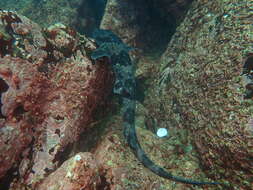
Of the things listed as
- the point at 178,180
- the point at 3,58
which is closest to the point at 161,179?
the point at 178,180

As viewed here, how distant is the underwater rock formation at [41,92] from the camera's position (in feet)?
9.42

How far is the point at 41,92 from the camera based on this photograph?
10.6ft

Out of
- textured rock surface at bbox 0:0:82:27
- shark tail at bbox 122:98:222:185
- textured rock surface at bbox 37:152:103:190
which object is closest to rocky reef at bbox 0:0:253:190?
textured rock surface at bbox 37:152:103:190

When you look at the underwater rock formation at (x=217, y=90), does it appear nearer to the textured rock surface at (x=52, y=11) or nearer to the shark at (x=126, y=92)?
the shark at (x=126, y=92)

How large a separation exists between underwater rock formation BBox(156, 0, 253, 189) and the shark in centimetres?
55

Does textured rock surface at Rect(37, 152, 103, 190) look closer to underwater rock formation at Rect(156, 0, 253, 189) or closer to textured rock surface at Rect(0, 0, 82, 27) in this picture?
underwater rock formation at Rect(156, 0, 253, 189)

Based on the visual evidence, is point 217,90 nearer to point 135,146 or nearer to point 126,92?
point 135,146

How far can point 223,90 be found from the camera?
11.1ft

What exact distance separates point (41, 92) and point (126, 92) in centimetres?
203

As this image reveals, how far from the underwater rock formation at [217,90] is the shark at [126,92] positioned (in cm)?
55

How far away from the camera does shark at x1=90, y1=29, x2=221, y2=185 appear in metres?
3.61

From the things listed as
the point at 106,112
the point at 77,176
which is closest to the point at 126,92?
the point at 106,112

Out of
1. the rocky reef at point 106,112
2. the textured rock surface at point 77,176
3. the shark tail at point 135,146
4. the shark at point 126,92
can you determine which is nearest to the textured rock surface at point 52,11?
the shark at point 126,92

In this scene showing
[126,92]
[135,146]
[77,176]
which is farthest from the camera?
[126,92]
